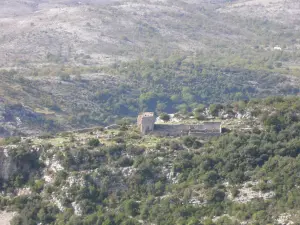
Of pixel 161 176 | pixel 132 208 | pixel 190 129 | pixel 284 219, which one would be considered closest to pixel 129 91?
pixel 190 129

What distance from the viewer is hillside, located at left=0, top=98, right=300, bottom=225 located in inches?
1932

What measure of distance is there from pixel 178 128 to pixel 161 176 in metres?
7.10

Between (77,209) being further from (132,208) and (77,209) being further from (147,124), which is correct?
(147,124)

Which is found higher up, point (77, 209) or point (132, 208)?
point (132, 208)

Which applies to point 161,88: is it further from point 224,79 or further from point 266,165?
point 266,165

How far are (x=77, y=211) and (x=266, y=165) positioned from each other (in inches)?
491

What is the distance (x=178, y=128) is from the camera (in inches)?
2387

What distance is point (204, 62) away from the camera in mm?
136125

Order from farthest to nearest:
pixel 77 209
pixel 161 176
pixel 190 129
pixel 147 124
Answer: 1. pixel 147 124
2. pixel 190 129
3. pixel 161 176
4. pixel 77 209

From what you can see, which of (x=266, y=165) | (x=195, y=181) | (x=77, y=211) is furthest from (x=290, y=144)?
(x=77, y=211)

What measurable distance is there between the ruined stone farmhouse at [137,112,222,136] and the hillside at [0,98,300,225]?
3.33ft

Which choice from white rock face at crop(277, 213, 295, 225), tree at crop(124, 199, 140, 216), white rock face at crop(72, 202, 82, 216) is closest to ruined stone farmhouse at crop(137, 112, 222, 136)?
white rock face at crop(72, 202, 82, 216)

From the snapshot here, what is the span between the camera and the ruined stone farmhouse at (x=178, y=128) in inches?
2351

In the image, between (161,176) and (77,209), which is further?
(161,176)
